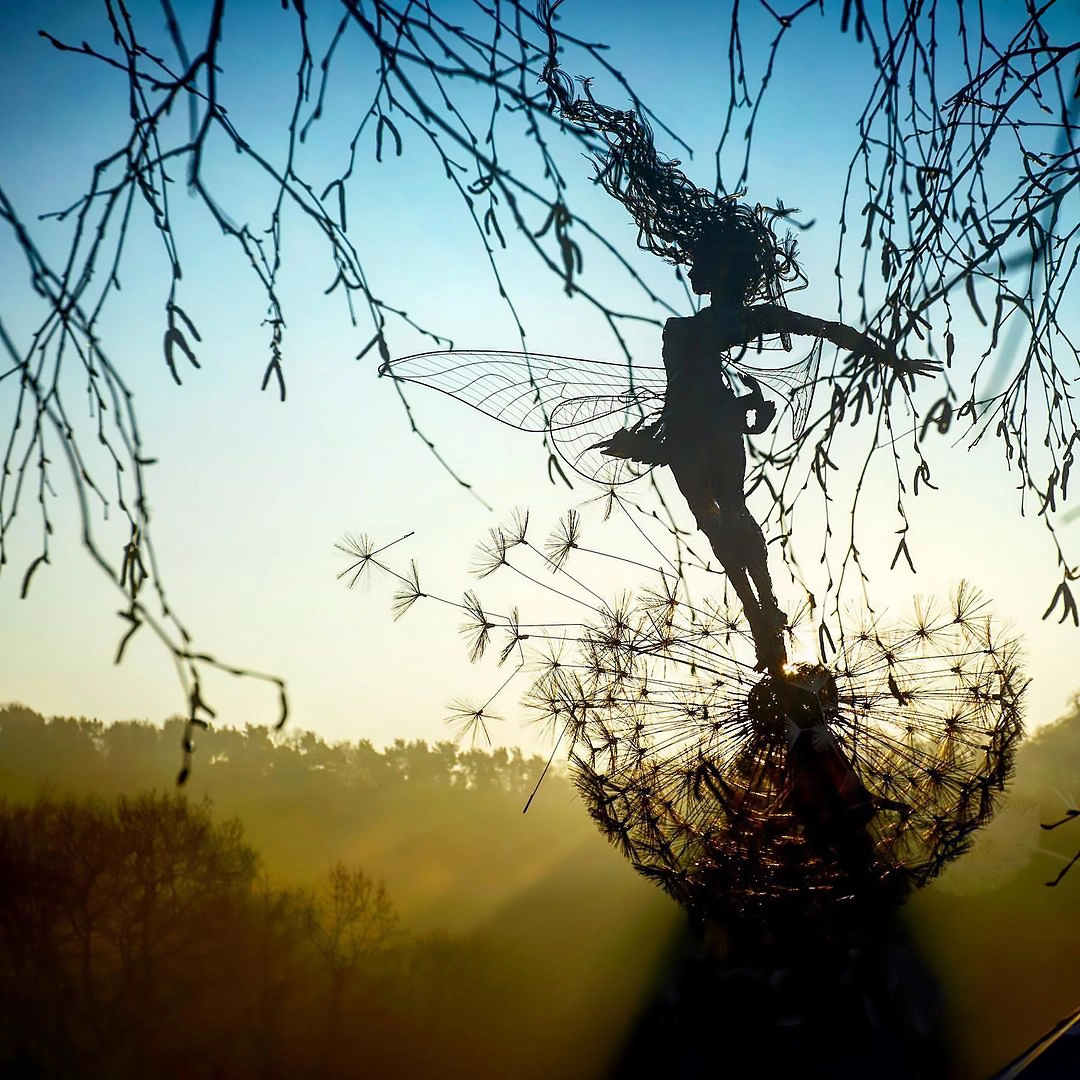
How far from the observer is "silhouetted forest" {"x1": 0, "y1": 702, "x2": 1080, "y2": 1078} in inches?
544

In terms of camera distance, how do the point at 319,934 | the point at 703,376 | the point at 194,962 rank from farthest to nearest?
the point at 319,934, the point at 194,962, the point at 703,376

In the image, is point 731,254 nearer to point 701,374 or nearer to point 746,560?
point 701,374

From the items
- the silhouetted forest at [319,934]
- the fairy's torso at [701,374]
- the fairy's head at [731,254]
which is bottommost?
the silhouetted forest at [319,934]

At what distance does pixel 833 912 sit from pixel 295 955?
16.5 metres

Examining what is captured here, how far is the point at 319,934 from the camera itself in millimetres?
17906

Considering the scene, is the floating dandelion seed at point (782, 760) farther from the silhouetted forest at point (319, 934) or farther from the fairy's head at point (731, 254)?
the silhouetted forest at point (319, 934)

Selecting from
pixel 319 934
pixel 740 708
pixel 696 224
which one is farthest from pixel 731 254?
pixel 319 934

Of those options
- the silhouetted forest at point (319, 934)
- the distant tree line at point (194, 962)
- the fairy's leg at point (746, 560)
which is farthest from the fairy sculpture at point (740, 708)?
the distant tree line at point (194, 962)

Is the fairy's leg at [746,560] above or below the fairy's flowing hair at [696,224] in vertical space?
below

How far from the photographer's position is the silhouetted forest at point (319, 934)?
13.8 meters

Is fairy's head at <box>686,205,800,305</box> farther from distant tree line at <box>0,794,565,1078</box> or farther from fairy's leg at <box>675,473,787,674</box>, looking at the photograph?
distant tree line at <box>0,794,565,1078</box>

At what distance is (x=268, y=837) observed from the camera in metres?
22.3

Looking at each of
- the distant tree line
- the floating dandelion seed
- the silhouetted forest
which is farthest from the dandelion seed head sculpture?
the distant tree line

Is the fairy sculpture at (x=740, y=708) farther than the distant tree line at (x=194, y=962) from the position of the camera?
No
